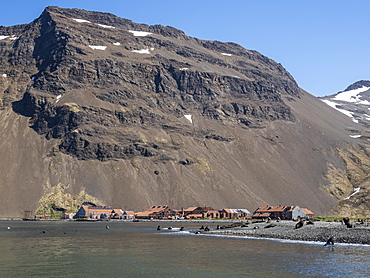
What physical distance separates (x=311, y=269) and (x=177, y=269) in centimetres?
1257

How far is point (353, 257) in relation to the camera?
48594mm

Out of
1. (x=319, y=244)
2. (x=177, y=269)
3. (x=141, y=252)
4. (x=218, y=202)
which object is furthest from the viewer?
(x=218, y=202)

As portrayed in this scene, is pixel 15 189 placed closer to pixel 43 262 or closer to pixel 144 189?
pixel 144 189

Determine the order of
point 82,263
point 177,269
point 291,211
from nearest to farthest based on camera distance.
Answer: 1. point 177,269
2. point 82,263
3. point 291,211

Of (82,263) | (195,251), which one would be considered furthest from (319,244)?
(82,263)

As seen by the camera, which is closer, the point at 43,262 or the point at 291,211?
the point at 43,262

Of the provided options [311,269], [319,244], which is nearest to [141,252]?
[311,269]

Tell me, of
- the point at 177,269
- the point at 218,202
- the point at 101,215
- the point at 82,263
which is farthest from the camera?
the point at 218,202

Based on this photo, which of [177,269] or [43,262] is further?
[43,262]

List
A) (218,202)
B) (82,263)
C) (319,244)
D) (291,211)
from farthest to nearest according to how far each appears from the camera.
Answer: (218,202)
(291,211)
(319,244)
(82,263)

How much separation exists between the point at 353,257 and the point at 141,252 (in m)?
24.5

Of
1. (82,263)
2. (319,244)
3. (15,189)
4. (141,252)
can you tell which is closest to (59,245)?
(141,252)

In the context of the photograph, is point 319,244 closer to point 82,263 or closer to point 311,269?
point 311,269

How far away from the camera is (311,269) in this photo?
136 feet
